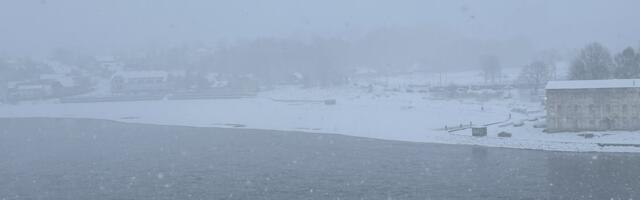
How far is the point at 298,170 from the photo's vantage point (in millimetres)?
22969

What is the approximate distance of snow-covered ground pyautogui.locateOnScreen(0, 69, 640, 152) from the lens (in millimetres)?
28953

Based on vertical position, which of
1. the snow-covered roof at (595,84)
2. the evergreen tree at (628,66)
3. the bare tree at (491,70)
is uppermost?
the bare tree at (491,70)

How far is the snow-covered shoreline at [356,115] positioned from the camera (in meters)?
28.7

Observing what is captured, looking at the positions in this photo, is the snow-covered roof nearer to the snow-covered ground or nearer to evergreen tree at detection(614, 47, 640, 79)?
the snow-covered ground

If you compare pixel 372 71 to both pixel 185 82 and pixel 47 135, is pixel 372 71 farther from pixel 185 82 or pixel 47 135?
pixel 47 135

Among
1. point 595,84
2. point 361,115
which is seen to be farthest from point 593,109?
point 361,115

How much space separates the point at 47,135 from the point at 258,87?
3371 cm

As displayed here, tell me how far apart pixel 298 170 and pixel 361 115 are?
20.1 meters

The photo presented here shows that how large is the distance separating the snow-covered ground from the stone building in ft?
3.60

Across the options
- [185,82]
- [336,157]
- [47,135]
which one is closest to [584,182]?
[336,157]

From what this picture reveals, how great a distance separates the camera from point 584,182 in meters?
19.8

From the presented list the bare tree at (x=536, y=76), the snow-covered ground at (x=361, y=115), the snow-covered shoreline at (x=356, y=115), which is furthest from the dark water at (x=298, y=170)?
the bare tree at (x=536, y=76)

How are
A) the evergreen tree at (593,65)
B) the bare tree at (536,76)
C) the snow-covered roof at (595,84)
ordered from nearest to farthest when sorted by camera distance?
1. the snow-covered roof at (595,84)
2. the evergreen tree at (593,65)
3. the bare tree at (536,76)

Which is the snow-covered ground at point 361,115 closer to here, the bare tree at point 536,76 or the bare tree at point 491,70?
the bare tree at point 536,76
